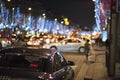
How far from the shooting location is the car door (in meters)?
9.04

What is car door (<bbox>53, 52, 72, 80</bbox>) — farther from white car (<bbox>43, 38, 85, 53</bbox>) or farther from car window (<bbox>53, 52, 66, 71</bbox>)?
white car (<bbox>43, 38, 85, 53</bbox>)

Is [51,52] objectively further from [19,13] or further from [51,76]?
[19,13]

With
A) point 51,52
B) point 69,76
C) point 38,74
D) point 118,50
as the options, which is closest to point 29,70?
point 38,74

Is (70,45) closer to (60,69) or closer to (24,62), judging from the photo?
(60,69)

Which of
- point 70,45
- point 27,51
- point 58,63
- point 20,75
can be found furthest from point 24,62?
point 70,45

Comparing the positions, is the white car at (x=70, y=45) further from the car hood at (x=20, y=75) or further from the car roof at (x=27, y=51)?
the car hood at (x=20, y=75)

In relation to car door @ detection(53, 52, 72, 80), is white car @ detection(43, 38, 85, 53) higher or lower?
lower

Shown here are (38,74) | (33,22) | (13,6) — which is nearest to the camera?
(38,74)

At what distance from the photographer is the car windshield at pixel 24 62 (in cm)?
880

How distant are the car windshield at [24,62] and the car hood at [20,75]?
30 centimetres

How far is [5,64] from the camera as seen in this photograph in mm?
9016

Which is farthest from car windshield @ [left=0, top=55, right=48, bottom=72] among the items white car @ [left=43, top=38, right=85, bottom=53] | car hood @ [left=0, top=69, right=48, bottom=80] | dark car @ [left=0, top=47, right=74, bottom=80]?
white car @ [left=43, top=38, right=85, bottom=53]

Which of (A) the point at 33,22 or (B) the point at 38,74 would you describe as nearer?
(B) the point at 38,74

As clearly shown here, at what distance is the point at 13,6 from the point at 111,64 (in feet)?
233
